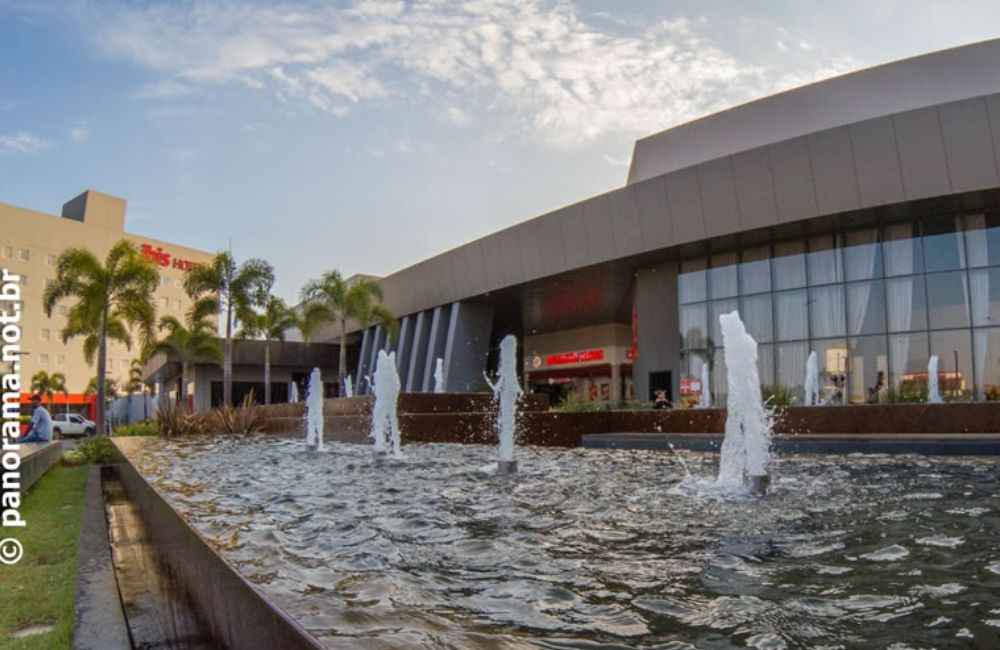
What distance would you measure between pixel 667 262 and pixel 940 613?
84.2 ft

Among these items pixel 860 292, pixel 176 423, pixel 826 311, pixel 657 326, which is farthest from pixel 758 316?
pixel 176 423

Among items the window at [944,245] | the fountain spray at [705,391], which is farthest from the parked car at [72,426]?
the window at [944,245]

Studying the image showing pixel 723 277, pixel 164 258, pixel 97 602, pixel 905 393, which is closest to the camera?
pixel 97 602

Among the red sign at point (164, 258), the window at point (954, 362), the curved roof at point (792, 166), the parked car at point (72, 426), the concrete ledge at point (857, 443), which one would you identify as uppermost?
the red sign at point (164, 258)

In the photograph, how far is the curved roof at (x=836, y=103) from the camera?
24.5 meters

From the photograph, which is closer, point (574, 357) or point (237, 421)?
point (237, 421)

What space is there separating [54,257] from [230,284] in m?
43.5

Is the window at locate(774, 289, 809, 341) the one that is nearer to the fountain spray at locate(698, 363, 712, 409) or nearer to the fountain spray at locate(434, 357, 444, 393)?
the fountain spray at locate(698, 363, 712, 409)

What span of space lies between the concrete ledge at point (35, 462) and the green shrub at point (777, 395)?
17.1 meters

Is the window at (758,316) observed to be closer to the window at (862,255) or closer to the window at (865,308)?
the window at (865,308)

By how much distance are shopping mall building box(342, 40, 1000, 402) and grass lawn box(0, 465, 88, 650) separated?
20.1m

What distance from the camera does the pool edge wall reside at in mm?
1793

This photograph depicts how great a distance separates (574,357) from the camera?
4641 centimetres

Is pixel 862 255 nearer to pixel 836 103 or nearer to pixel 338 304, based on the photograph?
pixel 836 103
